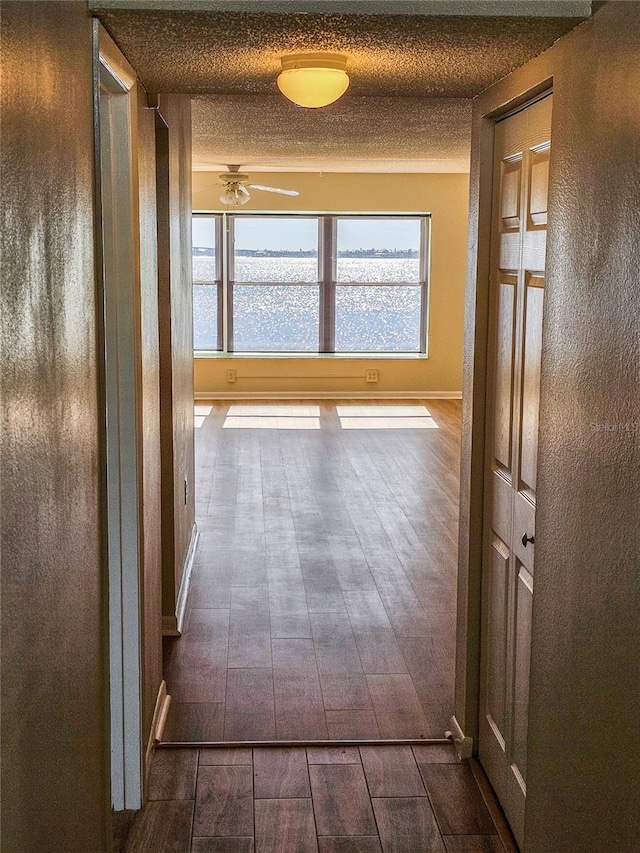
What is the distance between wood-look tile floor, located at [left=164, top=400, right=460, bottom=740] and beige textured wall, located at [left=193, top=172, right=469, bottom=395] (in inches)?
104

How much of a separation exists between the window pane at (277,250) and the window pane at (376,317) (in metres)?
0.53

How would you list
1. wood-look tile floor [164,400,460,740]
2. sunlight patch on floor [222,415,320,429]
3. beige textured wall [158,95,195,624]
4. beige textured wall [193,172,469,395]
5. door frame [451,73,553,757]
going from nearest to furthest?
door frame [451,73,553,757] < wood-look tile floor [164,400,460,740] < beige textured wall [158,95,195,624] < sunlight patch on floor [222,415,320,429] < beige textured wall [193,172,469,395]

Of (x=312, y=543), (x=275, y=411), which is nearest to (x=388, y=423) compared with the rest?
(x=275, y=411)

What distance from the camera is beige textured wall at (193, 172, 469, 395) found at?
37.6 ft

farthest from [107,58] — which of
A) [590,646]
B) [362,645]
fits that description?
[362,645]

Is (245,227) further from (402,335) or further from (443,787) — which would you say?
(443,787)

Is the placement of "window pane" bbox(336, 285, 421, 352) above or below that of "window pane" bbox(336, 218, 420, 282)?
below

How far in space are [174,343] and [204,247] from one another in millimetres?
7273

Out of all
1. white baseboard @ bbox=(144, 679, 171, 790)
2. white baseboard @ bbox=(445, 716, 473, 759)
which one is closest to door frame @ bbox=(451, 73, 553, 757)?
white baseboard @ bbox=(445, 716, 473, 759)

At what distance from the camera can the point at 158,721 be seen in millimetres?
3582

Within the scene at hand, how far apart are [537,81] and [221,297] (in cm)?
933

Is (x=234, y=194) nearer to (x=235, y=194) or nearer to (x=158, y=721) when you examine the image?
(x=235, y=194)

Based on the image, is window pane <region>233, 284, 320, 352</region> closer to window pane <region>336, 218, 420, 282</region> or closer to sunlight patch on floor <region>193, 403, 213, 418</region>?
window pane <region>336, 218, 420, 282</region>

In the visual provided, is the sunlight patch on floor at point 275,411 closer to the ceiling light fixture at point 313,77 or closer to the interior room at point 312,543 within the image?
the interior room at point 312,543
